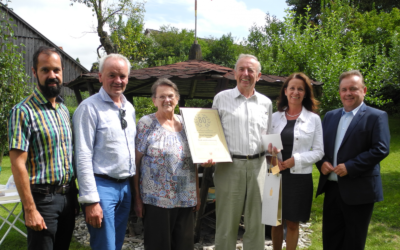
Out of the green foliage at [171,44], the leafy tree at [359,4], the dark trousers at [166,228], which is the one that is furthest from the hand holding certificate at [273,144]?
the green foliage at [171,44]

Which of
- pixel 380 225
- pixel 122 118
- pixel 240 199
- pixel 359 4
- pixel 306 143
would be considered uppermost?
pixel 359 4

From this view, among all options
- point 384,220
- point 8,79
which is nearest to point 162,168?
point 8,79

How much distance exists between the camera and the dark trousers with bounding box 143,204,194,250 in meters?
2.82

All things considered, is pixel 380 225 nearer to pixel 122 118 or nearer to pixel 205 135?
pixel 205 135

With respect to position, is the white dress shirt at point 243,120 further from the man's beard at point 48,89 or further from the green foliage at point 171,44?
the green foliage at point 171,44

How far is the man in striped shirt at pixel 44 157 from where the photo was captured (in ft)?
7.53

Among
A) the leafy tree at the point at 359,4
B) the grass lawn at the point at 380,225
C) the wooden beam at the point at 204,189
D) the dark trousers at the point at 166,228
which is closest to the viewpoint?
the dark trousers at the point at 166,228

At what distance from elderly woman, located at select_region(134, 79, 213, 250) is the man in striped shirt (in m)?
0.62

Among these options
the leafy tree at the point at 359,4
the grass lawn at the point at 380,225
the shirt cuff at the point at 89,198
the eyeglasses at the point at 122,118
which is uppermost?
the leafy tree at the point at 359,4

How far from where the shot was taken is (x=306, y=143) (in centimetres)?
343

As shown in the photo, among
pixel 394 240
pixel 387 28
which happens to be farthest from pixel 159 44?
pixel 394 240

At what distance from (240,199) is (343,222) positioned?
1.20 meters

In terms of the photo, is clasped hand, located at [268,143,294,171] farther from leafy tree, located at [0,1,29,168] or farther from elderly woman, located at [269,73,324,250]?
leafy tree, located at [0,1,29,168]

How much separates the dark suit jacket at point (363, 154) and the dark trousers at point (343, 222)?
122 mm
